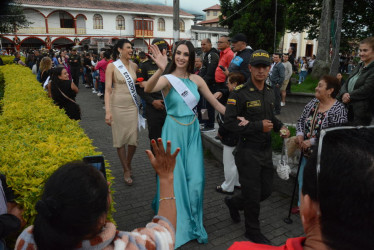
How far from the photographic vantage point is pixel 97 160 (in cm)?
196

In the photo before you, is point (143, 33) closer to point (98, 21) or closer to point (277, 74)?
point (98, 21)

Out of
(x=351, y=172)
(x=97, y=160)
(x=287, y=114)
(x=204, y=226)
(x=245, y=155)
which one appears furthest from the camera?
(x=287, y=114)

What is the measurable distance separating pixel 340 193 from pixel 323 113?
2.67 m

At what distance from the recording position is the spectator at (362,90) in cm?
396

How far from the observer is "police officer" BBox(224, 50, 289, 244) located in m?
3.11

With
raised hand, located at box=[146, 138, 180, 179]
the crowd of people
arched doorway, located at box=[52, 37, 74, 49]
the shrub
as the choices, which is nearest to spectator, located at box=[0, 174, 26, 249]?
the shrub

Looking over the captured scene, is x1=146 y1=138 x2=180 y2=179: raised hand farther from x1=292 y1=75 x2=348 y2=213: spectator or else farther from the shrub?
x1=292 y1=75 x2=348 y2=213: spectator

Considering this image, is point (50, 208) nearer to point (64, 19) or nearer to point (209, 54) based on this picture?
point (209, 54)

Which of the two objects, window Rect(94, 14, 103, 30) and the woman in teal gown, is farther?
window Rect(94, 14, 103, 30)

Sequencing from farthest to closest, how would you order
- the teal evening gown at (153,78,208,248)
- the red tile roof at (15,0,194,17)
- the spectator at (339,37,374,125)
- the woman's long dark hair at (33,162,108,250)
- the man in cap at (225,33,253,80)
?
the red tile roof at (15,0,194,17) → the man in cap at (225,33,253,80) → the spectator at (339,37,374,125) → the teal evening gown at (153,78,208,248) → the woman's long dark hair at (33,162,108,250)

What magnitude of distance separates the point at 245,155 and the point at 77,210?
2.23 m

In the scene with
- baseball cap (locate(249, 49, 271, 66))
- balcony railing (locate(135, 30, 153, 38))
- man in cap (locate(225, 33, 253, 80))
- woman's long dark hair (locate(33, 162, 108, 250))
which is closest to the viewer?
woman's long dark hair (locate(33, 162, 108, 250))

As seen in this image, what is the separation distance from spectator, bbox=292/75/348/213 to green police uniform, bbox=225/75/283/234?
43 cm

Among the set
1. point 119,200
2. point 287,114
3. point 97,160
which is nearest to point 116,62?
point 119,200
